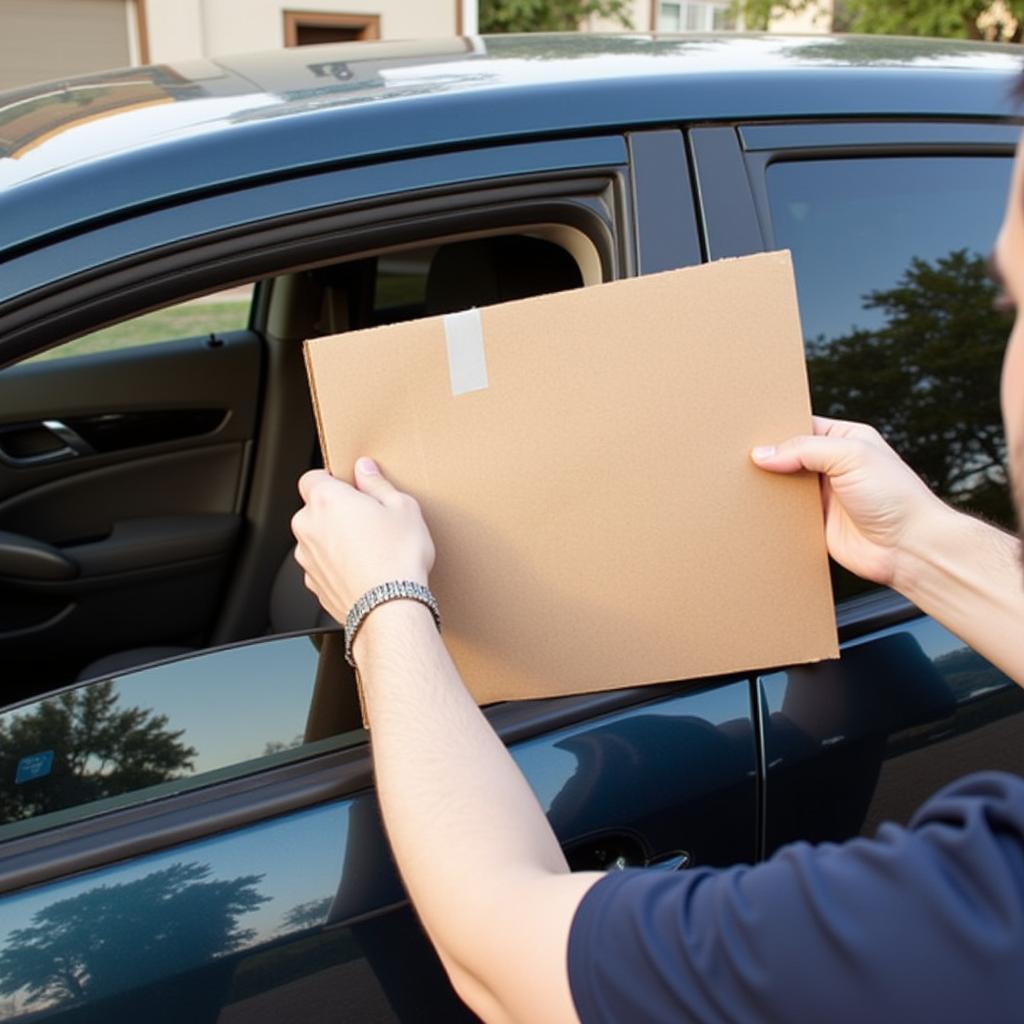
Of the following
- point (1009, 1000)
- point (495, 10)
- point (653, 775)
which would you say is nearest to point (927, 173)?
point (653, 775)

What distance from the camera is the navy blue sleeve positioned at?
0.69 meters

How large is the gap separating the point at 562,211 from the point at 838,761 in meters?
0.72

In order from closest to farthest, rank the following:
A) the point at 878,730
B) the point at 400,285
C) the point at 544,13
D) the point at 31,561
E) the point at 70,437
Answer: the point at 878,730, the point at 31,561, the point at 400,285, the point at 70,437, the point at 544,13

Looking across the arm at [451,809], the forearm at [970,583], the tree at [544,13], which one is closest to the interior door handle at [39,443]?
the arm at [451,809]

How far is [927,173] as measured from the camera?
5.01 ft

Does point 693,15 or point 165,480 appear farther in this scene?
point 693,15

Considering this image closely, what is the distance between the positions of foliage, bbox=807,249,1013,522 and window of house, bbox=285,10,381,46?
33.6 feet

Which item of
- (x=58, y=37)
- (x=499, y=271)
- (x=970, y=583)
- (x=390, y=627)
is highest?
(x=58, y=37)

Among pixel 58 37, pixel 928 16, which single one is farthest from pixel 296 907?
pixel 928 16

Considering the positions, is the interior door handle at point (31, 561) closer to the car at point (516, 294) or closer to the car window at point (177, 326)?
the car window at point (177, 326)

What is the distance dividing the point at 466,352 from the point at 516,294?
2.54 feet

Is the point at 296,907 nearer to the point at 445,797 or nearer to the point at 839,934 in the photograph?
the point at 445,797

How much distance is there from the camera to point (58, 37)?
393 inches

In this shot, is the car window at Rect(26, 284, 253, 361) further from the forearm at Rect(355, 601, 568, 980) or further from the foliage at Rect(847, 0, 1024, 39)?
the foliage at Rect(847, 0, 1024, 39)
